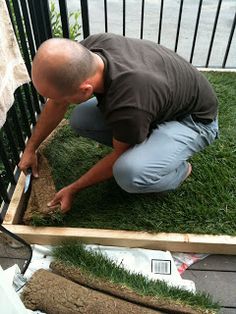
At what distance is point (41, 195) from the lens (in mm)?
1484

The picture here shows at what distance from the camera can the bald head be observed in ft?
3.26

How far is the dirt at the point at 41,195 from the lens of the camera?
142 cm

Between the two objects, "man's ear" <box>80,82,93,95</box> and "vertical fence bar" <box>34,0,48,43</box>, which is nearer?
"man's ear" <box>80,82,93,95</box>

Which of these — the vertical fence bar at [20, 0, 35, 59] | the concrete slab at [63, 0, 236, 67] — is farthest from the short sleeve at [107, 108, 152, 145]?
the concrete slab at [63, 0, 236, 67]

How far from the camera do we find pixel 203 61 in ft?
8.92

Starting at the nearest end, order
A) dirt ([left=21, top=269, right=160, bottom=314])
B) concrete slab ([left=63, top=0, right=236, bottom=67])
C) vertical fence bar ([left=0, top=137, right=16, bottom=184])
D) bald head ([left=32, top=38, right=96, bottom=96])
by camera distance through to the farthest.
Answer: bald head ([left=32, top=38, right=96, bottom=96]), dirt ([left=21, top=269, right=160, bottom=314]), vertical fence bar ([left=0, top=137, right=16, bottom=184]), concrete slab ([left=63, top=0, right=236, bottom=67])

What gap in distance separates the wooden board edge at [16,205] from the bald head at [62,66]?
628 mm

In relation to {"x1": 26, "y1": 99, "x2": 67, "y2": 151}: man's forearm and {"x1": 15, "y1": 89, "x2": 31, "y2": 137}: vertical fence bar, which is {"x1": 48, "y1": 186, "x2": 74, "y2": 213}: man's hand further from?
{"x1": 15, "y1": 89, "x2": 31, "y2": 137}: vertical fence bar

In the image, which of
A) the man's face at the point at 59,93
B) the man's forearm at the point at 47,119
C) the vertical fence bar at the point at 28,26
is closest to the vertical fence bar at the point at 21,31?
the vertical fence bar at the point at 28,26

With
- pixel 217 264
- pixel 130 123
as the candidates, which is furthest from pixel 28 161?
pixel 217 264

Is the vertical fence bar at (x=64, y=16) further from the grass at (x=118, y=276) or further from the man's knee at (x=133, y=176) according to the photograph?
the grass at (x=118, y=276)

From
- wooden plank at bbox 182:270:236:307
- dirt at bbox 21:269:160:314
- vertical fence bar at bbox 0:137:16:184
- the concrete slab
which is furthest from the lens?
the concrete slab

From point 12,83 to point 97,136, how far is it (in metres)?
0.45

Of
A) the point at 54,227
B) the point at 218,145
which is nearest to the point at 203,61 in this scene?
the point at 218,145
